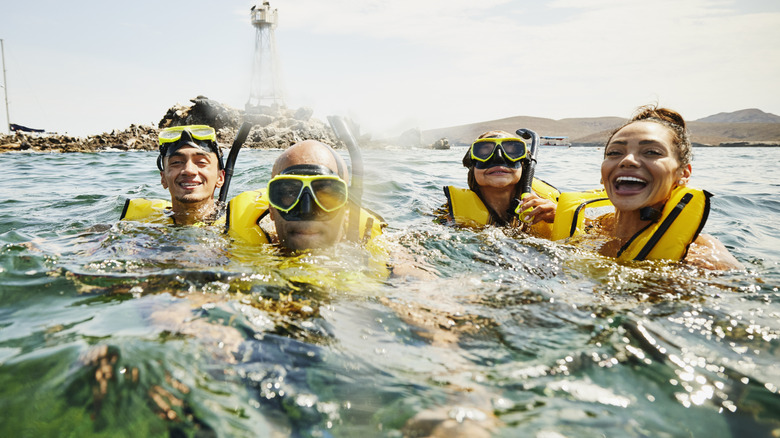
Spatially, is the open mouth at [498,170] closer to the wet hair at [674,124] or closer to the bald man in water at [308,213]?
the wet hair at [674,124]

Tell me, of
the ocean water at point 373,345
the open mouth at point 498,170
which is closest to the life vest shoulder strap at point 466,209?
the open mouth at point 498,170

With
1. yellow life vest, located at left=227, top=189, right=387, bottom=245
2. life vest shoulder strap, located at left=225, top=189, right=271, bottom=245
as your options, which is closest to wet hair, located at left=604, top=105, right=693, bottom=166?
yellow life vest, located at left=227, top=189, right=387, bottom=245

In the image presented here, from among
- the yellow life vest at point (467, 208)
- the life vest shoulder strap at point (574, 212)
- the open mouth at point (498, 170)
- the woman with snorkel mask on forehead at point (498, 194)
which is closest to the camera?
the life vest shoulder strap at point (574, 212)

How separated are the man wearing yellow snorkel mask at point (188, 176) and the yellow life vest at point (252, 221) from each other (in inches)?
22.4

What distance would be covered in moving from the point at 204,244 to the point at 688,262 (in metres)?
3.77

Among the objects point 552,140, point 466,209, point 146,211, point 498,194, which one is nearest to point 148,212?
point 146,211

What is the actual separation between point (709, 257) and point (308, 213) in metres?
2.96

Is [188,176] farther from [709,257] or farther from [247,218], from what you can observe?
[709,257]

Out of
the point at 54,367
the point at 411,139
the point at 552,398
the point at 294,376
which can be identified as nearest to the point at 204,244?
the point at 54,367

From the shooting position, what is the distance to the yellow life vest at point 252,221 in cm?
393

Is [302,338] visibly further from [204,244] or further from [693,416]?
[204,244]

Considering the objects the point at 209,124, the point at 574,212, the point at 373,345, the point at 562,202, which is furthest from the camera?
the point at 209,124

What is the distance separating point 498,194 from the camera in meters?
5.53

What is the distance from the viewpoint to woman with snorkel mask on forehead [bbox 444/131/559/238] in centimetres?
488
